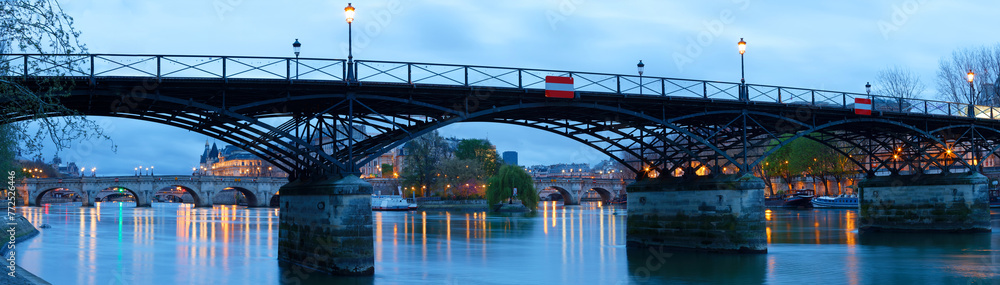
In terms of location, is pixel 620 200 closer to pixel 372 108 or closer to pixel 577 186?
pixel 577 186

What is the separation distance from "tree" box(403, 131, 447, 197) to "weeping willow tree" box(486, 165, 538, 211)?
23.5 m

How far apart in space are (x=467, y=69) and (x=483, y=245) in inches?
701

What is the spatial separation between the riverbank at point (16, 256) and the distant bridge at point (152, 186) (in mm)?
77884

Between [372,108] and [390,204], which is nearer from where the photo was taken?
[372,108]

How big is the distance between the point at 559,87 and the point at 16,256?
23763 millimetres

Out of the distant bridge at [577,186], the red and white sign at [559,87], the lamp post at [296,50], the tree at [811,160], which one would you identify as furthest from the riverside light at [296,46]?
the distant bridge at [577,186]

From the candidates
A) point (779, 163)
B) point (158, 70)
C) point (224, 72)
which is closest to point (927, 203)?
point (224, 72)

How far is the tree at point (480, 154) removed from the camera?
428 feet

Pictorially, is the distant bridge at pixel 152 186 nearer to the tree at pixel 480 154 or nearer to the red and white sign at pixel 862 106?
the tree at pixel 480 154

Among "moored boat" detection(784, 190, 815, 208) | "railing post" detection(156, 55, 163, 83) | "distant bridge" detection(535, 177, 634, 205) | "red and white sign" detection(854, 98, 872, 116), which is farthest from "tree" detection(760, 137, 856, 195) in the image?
"railing post" detection(156, 55, 163, 83)

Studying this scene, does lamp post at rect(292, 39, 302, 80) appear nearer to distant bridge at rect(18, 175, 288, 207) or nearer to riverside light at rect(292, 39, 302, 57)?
riverside light at rect(292, 39, 302, 57)

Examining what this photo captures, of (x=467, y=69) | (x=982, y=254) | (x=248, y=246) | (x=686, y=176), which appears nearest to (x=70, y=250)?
(x=248, y=246)

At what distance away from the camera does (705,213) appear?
36.7 metres

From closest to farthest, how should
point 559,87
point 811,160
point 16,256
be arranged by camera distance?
1. point 559,87
2. point 16,256
3. point 811,160
